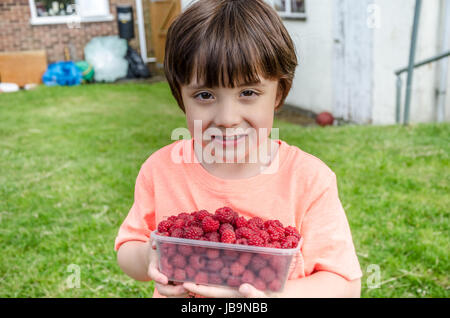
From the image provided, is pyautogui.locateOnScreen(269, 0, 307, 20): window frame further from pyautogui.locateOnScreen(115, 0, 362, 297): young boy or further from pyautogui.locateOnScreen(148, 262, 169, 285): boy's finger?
pyautogui.locateOnScreen(148, 262, 169, 285): boy's finger

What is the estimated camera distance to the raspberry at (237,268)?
91 centimetres

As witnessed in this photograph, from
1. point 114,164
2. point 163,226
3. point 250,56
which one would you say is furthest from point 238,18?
point 114,164

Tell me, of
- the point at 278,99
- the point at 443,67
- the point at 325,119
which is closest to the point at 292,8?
the point at 325,119

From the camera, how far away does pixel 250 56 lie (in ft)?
3.46

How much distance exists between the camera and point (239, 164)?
1.27m

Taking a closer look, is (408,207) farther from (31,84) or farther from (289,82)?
(31,84)

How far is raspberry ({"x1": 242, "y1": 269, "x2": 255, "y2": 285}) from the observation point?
2.99 ft

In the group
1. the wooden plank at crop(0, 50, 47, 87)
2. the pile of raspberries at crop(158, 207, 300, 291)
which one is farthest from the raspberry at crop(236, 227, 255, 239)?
the wooden plank at crop(0, 50, 47, 87)

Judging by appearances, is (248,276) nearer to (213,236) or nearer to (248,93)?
(213,236)

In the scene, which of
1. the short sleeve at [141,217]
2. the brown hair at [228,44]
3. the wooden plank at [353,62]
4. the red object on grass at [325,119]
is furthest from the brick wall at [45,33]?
the brown hair at [228,44]

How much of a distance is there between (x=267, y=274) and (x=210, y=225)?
0.47 ft

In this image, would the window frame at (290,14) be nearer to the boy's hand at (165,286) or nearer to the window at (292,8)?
the window at (292,8)

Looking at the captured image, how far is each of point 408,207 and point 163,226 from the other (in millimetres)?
2363
